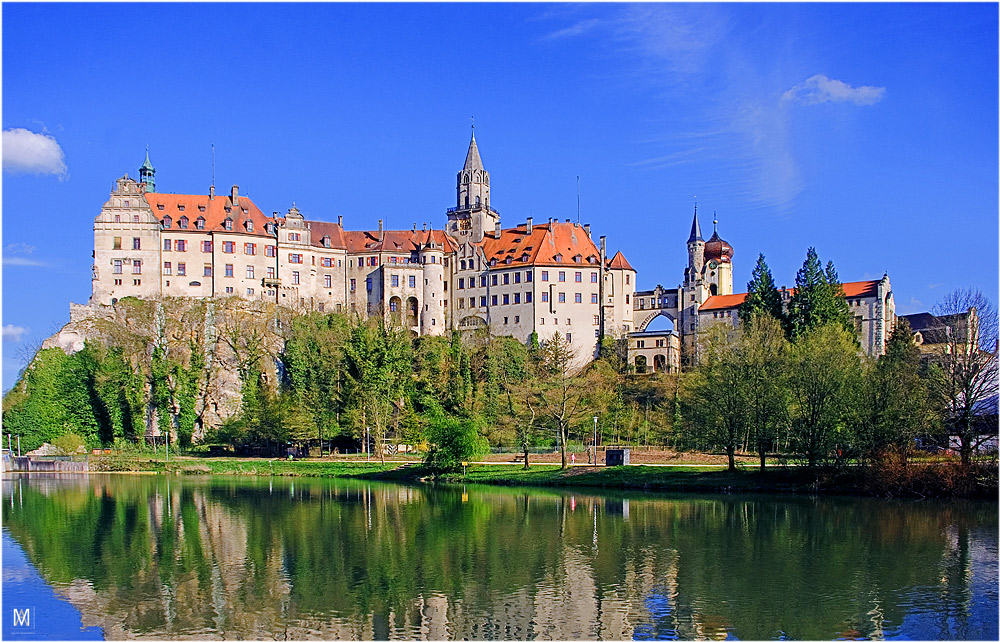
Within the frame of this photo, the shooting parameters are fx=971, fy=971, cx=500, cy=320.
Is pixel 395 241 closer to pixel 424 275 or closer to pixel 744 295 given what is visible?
pixel 424 275

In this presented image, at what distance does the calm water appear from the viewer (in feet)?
60.8

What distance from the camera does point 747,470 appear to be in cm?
4450

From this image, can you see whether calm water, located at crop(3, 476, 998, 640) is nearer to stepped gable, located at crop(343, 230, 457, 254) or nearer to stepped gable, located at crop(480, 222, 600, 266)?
stepped gable, located at crop(480, 222, 600, 266)

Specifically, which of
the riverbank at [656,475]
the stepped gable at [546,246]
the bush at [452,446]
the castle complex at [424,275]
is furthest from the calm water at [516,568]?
the stepped gable at [546,246]

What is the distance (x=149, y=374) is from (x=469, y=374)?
2236 centimetres

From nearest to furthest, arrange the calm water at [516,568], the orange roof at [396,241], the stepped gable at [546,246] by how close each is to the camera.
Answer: the calm water at [516,568] < the stepped gable at [546,246] < the orange roof at [396,241]

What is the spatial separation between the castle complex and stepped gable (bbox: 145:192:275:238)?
4.4 inches

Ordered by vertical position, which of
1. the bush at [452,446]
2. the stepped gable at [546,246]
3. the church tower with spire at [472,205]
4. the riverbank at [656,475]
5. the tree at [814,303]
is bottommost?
the riverbank at [656,475]

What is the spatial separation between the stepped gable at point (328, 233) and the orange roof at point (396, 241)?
0.57 m

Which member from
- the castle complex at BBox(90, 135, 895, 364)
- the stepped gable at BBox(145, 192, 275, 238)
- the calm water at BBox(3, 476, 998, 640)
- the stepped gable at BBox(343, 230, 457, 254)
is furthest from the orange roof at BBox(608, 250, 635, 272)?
the calm water at BBox(3, 476, 998, 640)

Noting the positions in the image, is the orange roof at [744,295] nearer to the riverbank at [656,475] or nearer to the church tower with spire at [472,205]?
the church tower with spire at [472,205]

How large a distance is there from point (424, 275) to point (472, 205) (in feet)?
42.6

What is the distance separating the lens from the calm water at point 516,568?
18531 millimetres

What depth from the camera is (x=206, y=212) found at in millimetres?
81312
